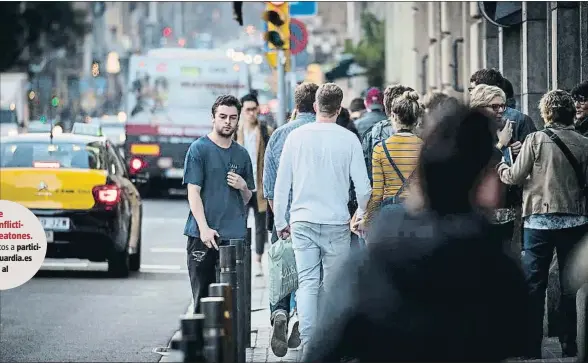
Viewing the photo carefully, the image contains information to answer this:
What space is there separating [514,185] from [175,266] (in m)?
8.35

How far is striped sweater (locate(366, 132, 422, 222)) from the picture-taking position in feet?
31.4

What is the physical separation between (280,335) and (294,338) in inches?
16.0

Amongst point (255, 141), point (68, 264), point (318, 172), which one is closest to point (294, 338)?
point (318, 172)

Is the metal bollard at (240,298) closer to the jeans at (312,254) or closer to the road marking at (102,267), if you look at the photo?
the jeans at (312,254)

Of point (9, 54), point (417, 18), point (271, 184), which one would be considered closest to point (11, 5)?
point (9, 54)

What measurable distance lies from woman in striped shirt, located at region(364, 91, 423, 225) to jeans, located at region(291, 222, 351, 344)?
32cm

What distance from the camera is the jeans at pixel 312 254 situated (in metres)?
9.40

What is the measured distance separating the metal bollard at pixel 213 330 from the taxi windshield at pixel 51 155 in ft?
34.1

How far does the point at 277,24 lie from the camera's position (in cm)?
1723

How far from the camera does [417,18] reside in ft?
109

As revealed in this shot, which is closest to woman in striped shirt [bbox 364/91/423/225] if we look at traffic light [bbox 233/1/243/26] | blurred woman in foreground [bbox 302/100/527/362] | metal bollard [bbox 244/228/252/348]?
metal bollard [bbox 244/228/252/348]

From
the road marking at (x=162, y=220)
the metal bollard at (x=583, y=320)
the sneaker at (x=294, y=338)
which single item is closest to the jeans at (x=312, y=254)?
the sneaker at (x=294, y=338)

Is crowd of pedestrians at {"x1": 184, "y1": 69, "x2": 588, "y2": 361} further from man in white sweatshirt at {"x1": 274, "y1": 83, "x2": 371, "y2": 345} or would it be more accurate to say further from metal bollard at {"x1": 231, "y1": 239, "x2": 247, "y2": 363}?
metal bollard at {"x1": 231, "y1": 239, "x2": 247, "y2": 363}

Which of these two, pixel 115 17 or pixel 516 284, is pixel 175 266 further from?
pixel 115 17
